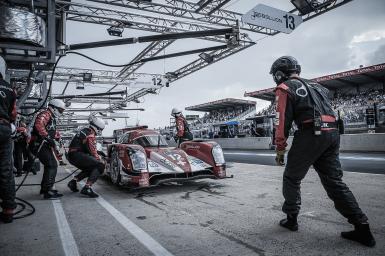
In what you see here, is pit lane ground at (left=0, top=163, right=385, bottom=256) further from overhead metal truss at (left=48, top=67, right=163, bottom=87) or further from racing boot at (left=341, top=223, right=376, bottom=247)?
overhead metal truss at (left=48, top=67, right=163, bottom=87)

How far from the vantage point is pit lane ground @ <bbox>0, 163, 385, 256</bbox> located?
2.35 meters

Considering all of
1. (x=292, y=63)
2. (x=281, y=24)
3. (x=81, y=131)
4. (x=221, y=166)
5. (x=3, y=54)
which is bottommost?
(x=221, y=166)

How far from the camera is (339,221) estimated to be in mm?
2930

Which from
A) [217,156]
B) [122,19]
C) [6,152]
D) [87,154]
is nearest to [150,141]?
[87,154]

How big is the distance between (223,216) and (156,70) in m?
16.5

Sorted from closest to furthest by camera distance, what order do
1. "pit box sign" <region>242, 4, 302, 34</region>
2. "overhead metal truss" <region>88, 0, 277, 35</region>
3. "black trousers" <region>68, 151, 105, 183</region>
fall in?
"black trousers" <region>68, 151, 105, 183</region>, "pit box sign" <region>242, 4, 302, 34</region>, "overhead metal truss" <region>88, 0, 277, 35</region>

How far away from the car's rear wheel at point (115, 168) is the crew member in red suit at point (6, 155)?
1892mm

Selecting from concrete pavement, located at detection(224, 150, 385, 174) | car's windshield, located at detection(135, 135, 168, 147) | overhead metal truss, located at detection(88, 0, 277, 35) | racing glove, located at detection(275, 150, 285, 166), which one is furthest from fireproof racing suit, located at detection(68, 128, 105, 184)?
overhead metal truss, located at detection(88, 0, 277, 35)

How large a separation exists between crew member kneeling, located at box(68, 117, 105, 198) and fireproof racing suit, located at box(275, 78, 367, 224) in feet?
11.3

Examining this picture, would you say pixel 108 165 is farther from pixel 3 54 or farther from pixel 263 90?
pixel 263 90

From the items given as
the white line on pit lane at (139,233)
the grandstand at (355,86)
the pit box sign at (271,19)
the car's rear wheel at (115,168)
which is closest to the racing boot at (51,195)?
the car's rear wheel at (115,168)

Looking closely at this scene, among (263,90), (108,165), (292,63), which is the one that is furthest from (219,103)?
(292,63)

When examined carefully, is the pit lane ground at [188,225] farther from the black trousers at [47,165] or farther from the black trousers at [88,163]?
the black trousers at [88,163]

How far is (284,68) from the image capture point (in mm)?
2873
